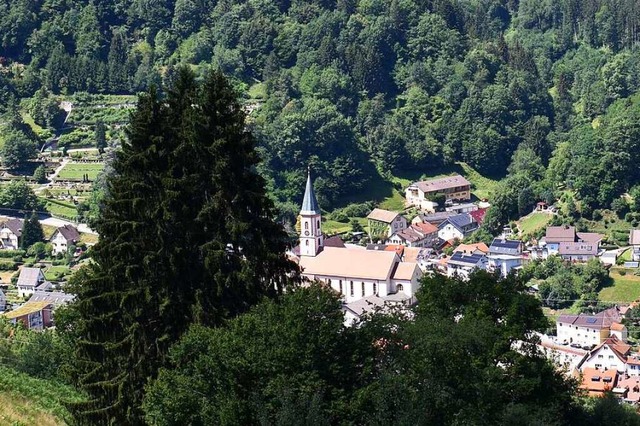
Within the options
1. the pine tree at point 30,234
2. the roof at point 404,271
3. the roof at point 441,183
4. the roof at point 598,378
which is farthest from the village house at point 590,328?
the pine tree at point 30,234

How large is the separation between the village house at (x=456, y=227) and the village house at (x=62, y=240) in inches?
899

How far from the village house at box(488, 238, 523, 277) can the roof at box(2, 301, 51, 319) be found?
2366 cm

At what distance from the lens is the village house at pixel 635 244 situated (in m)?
62.0

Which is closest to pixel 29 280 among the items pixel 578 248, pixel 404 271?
pixel 404 271

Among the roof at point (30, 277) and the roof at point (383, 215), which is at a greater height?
the roof at point (383, 215)

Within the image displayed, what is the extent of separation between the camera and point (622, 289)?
192ft

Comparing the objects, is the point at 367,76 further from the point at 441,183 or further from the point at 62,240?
the point at 62,240

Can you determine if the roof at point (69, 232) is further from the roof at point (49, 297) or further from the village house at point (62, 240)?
the roof at point (49, 297)

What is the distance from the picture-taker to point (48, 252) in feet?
222

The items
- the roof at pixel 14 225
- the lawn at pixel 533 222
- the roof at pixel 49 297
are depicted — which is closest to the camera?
the roof at pixel 49 297

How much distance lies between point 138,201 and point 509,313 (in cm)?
703

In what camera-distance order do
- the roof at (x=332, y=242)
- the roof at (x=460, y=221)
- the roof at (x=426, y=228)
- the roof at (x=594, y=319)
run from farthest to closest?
the roof at (x=460, y=221)
the roof at (x=426, y=228)
the roof at (x=332, y=242)
the roof at (x=594, y=319)

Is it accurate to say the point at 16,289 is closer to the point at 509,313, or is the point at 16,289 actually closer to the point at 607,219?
the point at 607,219

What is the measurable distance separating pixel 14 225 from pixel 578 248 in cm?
3372
